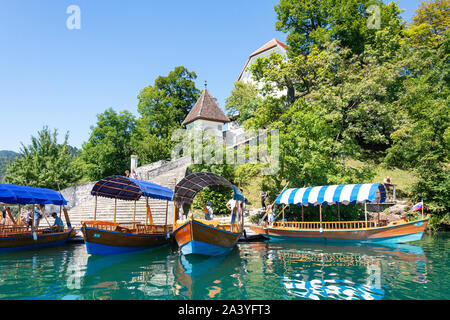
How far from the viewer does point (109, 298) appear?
7.38m

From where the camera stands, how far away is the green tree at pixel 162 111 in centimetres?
3722

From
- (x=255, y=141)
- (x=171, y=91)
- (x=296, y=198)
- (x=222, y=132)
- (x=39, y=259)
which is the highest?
(x=171, y=91)

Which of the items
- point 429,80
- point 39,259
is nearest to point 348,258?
point 39,259

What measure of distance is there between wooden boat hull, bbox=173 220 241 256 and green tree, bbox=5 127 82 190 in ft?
77.2

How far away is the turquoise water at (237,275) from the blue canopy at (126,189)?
2.89 m

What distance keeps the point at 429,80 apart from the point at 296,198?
23.0 m

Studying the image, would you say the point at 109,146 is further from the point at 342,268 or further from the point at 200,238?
the point at 342,268

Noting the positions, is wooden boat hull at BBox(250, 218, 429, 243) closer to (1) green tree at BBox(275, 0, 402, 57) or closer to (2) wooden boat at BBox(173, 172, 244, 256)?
(2) wooden boat at BBox(173, 172, 244, 256)

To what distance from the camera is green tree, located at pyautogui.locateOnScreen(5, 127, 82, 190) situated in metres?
30.8

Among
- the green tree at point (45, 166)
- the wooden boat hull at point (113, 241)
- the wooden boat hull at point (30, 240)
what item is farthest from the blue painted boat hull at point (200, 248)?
the green tree at point (45, 166)

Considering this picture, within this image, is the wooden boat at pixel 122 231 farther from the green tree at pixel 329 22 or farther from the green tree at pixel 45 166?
the green tree at pixel 329 22

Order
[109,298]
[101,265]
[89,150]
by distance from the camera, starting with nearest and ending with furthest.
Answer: [109,298] < [101,265] < [89,150]

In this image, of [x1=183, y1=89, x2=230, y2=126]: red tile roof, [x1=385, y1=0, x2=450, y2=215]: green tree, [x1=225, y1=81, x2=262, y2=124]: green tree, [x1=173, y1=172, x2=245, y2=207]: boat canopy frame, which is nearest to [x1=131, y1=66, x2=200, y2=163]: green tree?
[x1=183, y1=89, x2=230, y2=126]: red tile roof

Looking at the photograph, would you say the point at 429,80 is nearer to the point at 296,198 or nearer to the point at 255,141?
the point at 255,141
